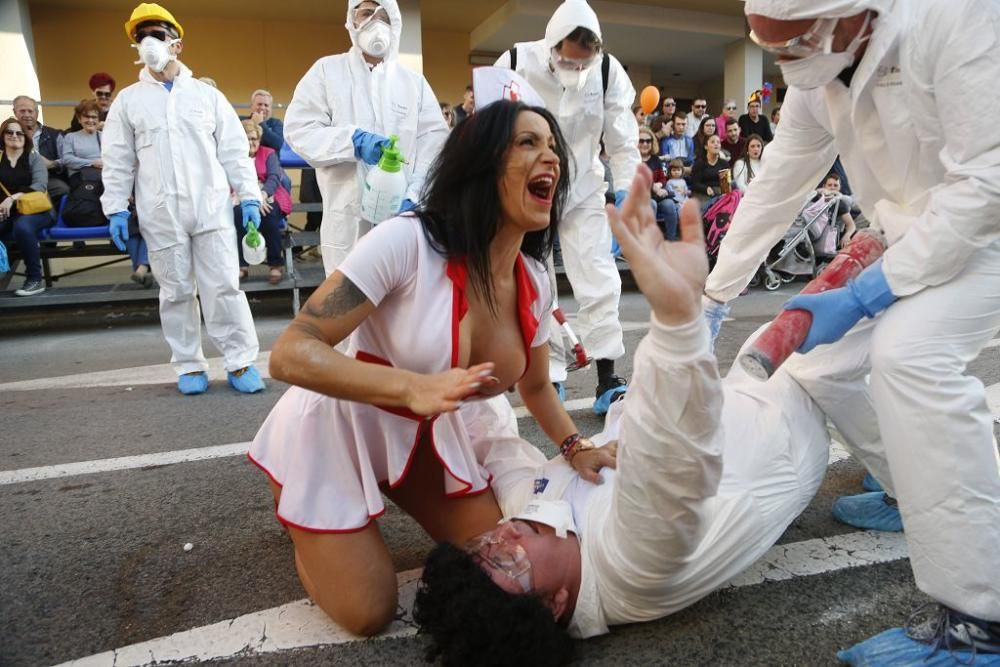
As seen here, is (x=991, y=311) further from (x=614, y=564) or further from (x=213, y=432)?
(x=213, y=432)

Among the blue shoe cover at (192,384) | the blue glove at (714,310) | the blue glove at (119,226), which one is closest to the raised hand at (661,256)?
the blue glove at (714,310)

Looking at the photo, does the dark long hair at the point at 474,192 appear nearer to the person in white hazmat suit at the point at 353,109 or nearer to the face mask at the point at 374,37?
the person in white hazmat suit at the point at 353,109

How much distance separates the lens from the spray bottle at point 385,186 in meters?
3.98

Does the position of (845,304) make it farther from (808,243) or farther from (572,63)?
(808,243)

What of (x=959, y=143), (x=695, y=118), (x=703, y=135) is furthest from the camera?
(x=695, y=118)

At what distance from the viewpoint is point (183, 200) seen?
4738 millimetres

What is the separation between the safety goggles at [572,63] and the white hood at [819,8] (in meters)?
2.11

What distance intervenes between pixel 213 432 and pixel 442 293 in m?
2.24

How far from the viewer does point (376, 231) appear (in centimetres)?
210

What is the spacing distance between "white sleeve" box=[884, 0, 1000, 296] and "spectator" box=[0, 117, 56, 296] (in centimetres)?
746

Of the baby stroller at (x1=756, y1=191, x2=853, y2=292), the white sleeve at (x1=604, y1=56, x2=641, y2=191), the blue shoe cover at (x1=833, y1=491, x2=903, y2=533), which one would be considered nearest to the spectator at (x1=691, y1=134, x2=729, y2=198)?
the baby stroller at (x1=756, y1=191, x2=853, y2=292)

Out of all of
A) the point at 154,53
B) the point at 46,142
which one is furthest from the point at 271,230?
the point at 154,53

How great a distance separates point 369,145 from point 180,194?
57.0 inches

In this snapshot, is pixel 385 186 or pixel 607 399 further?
pixel 385 186
